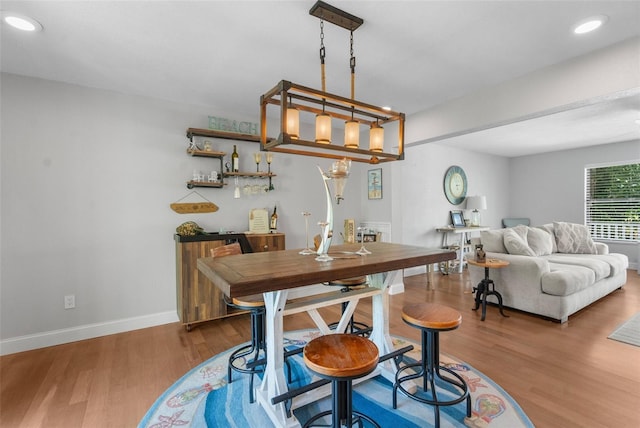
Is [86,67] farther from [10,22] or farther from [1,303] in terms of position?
[1,303]

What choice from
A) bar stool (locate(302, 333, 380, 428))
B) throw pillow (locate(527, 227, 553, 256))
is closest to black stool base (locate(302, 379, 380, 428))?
bar stool (locate(302, 333, 380, 428))

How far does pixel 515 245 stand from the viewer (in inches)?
148

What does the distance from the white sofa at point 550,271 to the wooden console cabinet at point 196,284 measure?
10.1 ft

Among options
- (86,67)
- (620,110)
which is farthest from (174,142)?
(620,110)

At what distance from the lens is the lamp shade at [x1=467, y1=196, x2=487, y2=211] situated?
595cm

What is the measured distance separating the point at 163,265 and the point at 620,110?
5899 mm

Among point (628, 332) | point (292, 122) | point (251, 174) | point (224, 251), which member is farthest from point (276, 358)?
point (628, 332)

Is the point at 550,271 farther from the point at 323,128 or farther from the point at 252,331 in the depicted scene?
the point at 252,331

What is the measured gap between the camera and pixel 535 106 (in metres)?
2.66

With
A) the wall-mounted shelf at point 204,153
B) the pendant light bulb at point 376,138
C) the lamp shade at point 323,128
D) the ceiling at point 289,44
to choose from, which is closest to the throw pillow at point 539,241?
the ceiling at point 289,44

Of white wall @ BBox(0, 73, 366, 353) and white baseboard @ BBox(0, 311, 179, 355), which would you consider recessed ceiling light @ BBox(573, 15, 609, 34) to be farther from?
white baseboard @ BBox(0, 311, 179, 355)

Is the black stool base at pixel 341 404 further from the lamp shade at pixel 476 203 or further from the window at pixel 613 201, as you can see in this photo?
the window at pixel 613 201

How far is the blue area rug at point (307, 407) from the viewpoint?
1767 mm

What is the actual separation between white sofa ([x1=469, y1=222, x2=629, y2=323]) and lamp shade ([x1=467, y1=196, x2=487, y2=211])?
4.57 feet
